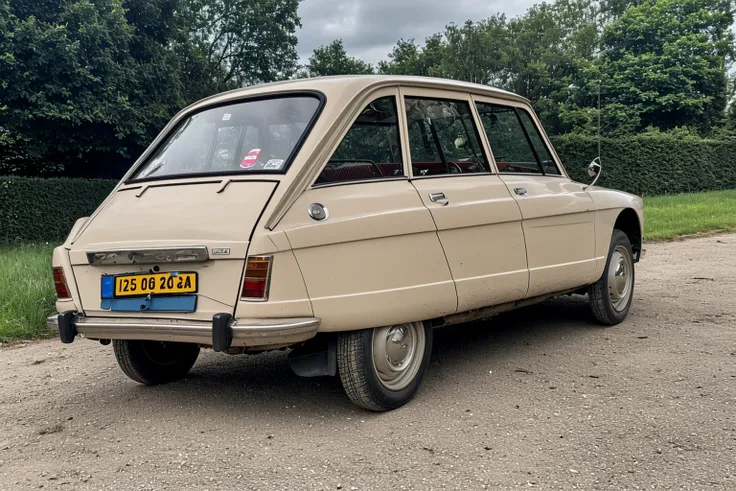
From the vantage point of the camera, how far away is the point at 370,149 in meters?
3.93

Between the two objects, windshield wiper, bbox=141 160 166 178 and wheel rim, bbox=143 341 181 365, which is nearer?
windshield wiper, bbox=141 160 166 178

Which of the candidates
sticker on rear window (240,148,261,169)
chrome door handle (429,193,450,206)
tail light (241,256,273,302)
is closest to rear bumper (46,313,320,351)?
tail light (241,256,273,302)

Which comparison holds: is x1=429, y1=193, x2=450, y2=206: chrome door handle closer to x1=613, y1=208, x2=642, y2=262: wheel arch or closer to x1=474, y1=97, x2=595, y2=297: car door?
x1=474, y1=97, x2=595, y2=297: car door

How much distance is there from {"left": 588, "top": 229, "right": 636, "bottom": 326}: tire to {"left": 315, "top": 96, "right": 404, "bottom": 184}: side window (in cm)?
240

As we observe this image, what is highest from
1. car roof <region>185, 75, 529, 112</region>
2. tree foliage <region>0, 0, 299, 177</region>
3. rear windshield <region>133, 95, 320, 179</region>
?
tree foliage <region>0, 0, 299, 177</region>

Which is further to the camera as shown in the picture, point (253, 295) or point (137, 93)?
point (137, 93)

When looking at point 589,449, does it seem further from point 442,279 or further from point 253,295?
point 253,295

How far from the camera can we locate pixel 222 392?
4.21m

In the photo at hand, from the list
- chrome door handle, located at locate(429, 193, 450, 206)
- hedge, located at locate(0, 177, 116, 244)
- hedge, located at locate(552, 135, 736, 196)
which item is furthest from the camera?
hedge, located at locate(552, 135, 736, 196)

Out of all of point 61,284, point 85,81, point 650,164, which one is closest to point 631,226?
point 61,284

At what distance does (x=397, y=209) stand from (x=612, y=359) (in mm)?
2037

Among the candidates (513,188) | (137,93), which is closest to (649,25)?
(137,93)

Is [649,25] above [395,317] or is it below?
above

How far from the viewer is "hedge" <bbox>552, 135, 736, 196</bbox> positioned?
2558cm
